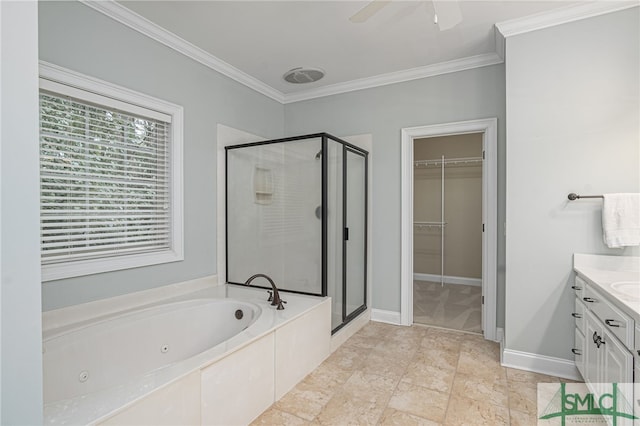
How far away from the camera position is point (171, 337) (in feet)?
7.68

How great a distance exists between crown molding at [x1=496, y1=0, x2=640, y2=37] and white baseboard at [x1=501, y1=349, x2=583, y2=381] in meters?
2.34

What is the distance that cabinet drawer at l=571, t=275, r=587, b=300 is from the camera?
6.87 feet

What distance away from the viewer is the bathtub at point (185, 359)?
133 centimetres

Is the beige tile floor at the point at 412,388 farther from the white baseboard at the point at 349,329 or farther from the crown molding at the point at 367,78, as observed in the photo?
the crown molding at the point at 367,78

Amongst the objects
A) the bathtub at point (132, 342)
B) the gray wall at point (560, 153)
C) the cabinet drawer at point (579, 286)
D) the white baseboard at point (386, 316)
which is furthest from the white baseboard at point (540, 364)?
the bathtub at point (132, 342)

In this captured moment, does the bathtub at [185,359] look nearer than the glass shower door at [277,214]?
Yes

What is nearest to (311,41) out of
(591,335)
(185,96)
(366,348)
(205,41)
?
(205,41)

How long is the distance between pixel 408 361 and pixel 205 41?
300cm

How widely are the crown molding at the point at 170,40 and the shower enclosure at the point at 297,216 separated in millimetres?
737

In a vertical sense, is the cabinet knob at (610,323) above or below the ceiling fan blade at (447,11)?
below

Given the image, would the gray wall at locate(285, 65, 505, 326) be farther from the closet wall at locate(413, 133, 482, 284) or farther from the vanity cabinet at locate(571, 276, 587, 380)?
the closet wall at locate(413, 133, 482, 284)

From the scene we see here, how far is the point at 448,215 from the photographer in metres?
5.25

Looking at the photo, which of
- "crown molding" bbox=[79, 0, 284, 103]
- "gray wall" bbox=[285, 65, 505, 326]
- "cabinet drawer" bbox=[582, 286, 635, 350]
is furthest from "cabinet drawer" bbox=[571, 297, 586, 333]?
"crown molding" bbox=[79, 0, 284, 103]

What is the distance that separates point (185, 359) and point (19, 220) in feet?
6.13
